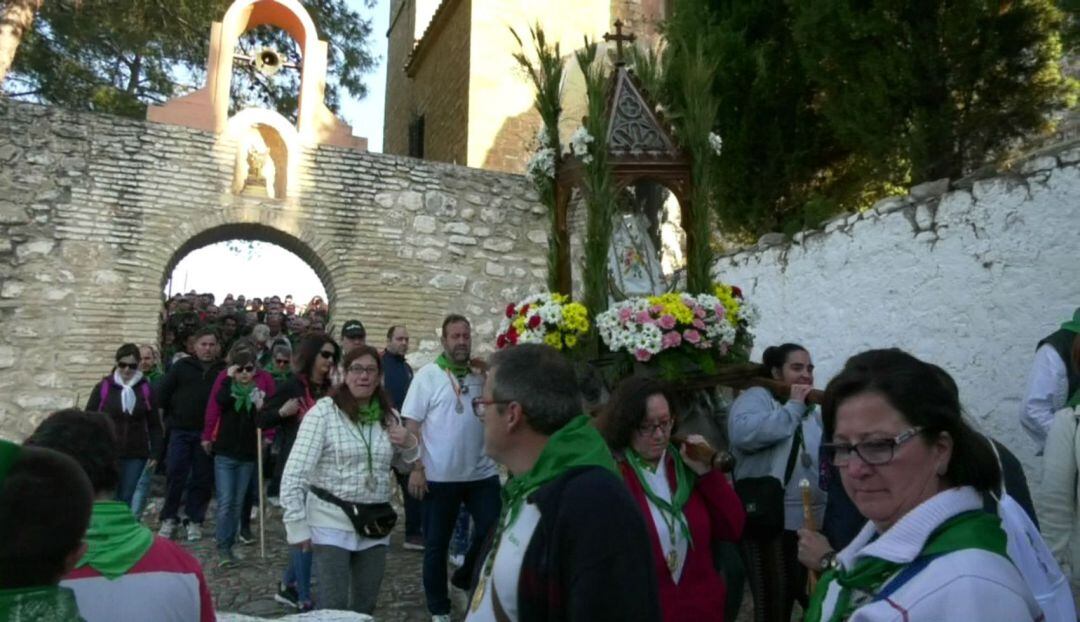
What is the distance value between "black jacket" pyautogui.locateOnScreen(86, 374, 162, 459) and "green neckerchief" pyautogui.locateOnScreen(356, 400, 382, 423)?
3.12m

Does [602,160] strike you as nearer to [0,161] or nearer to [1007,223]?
[1007,223]

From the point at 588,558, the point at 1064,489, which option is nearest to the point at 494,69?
the point at 1064,489

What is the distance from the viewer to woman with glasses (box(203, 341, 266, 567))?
6086 mm

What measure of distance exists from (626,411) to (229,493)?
12.8 ft

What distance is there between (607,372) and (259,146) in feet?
23.5

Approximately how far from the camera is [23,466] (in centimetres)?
163

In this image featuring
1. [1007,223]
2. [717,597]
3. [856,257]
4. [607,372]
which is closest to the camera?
[717,597]

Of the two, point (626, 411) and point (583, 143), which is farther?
point (583, 143)

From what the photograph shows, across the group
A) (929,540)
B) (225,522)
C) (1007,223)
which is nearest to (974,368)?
(1007,223)

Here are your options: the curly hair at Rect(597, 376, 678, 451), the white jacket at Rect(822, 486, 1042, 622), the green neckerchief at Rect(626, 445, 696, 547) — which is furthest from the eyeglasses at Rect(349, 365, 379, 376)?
the white jacket at Rect(822, 486, 1042, 622)

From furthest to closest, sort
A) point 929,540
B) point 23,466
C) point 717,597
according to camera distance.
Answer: point 717,597 < point 23,466 < point 929,540

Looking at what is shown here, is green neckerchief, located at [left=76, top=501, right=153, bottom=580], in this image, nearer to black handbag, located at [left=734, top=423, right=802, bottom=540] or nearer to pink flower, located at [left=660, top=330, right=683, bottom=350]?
black handbag, located at [left=734, top=423, right=802, bottom=540]

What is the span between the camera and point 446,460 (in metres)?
4.81

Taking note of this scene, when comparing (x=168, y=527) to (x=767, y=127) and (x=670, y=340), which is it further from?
(x=767, y=127)
